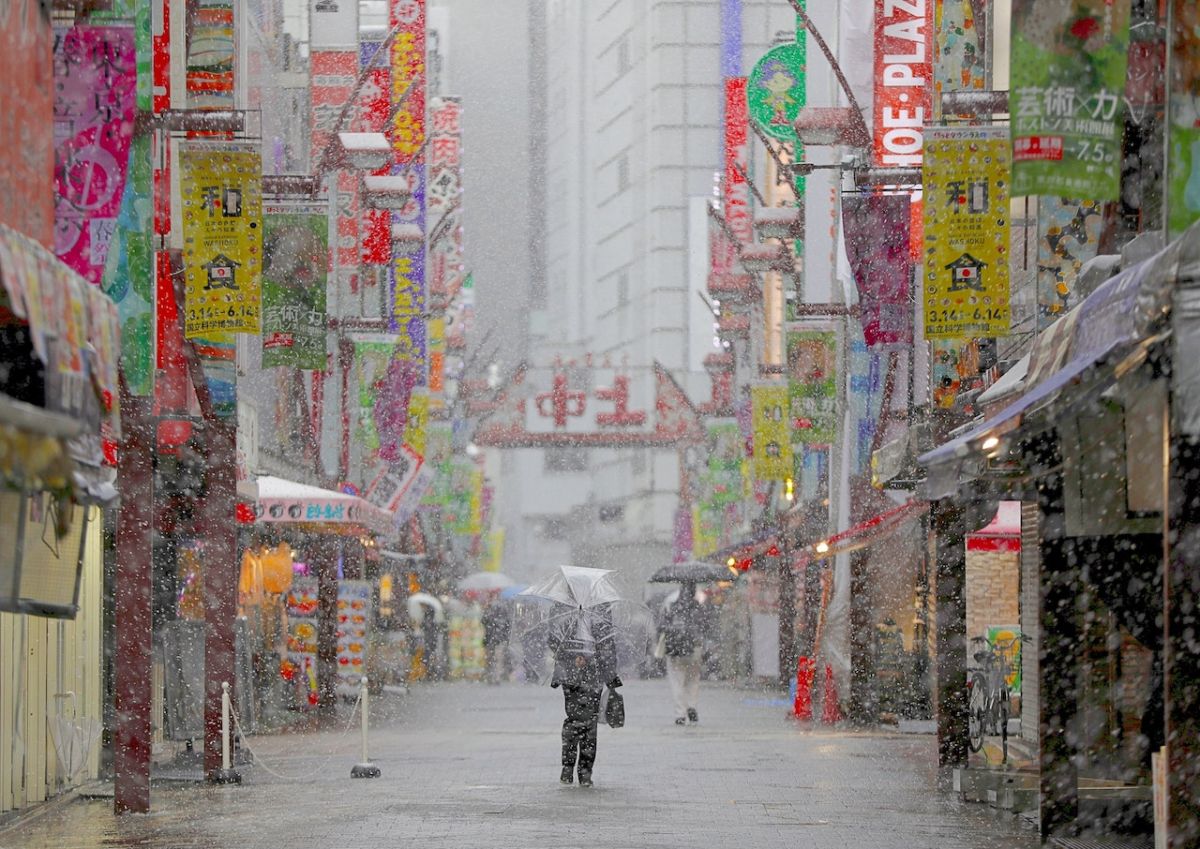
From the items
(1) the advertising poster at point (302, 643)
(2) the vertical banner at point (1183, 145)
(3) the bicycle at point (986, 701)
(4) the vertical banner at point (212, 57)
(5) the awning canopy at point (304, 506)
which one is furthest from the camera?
(1) the advertising poster at point (302, 643)

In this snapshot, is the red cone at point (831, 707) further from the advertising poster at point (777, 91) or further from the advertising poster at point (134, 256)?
the advertising poster at point (134, 256)

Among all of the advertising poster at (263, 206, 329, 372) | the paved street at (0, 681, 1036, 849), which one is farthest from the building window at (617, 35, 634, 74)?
the advertising poster at (263, 206, 329, 372)

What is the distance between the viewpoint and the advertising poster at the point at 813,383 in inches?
1254

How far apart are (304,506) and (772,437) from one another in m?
13.0

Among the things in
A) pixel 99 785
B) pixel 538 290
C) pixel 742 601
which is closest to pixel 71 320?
pixel 99 785

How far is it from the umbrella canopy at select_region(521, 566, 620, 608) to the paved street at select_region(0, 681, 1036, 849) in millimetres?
1707

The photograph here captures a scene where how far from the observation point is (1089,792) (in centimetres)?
1470

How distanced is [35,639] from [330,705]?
48.6 ft

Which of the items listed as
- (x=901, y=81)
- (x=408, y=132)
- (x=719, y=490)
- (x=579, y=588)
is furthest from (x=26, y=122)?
(x=719, y=490)

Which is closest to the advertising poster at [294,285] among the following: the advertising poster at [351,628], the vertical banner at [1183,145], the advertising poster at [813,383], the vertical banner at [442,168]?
the advertising poster at [351,628]

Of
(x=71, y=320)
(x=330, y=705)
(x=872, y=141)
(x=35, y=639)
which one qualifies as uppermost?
(x=872, y=141)

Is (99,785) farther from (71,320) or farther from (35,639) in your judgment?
(71,320)

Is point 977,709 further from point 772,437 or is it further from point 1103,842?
point 772,437

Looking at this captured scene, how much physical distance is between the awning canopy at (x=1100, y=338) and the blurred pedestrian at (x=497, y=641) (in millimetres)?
33949
